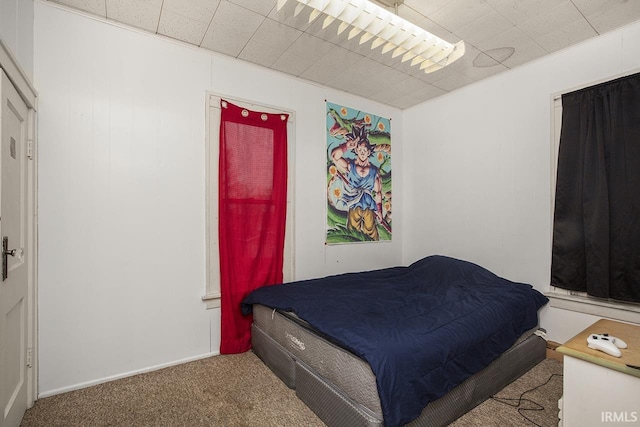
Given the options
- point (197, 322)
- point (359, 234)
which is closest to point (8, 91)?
point (197, 322)

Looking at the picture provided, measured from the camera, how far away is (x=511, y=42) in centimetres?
244

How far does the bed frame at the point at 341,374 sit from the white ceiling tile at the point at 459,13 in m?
2.32

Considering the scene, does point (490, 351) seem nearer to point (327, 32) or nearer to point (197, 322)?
point (197, 322)

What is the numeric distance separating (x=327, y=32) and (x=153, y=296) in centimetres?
247

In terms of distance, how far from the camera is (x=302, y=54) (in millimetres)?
2648

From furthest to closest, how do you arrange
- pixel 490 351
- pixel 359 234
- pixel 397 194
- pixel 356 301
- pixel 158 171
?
pixel 397 194 < pixel 359 234 < pixel 158 171 < pixel 356 301 < pixel 490 351

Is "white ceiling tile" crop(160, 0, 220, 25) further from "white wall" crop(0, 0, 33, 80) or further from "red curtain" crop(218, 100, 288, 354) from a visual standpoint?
"white wall" crop(0, 0, 33, 80)

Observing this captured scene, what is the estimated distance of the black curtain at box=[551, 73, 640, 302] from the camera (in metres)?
2.17

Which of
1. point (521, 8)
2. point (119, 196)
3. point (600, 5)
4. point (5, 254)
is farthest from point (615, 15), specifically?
point (5, 254)

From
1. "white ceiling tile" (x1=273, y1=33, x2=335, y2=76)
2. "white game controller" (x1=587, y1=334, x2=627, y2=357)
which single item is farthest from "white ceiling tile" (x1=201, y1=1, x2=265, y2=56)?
"white game controller" (x1=587, y1=334, x2=627, y2=357)

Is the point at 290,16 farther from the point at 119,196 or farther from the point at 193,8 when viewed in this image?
the point at 119,196

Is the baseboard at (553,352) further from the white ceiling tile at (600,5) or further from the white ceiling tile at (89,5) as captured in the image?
the white ceiling tile at (89,5)

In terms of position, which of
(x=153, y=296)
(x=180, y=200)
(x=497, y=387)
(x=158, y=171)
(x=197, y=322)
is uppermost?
(x=158, y=171)

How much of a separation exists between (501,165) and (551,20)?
123 centimetres
